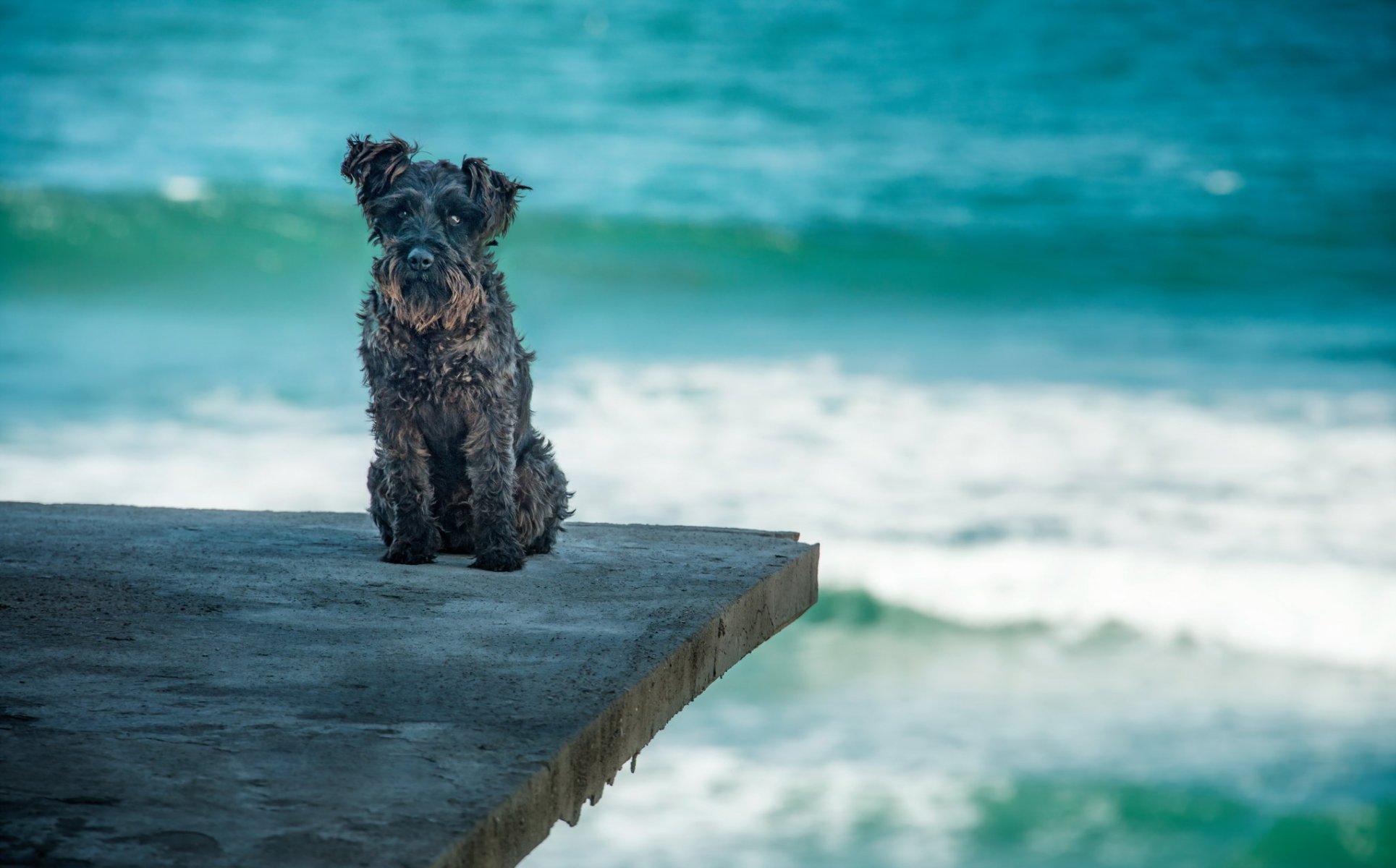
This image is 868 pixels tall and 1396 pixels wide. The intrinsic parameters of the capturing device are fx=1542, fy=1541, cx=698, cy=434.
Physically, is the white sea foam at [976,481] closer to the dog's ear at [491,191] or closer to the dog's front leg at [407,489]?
the dog's front leg at [407,489]

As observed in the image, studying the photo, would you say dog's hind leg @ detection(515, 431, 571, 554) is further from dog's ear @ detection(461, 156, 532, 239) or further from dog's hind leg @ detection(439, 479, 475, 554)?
dog's ear @ detection(461, 156, 532, 239)

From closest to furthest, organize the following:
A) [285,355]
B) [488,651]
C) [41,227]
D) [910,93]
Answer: [488,651] → [285,355] → [41,227] → [910,93]

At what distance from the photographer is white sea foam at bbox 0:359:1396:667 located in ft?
32.1

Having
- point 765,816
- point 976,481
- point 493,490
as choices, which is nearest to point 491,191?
point 493,490

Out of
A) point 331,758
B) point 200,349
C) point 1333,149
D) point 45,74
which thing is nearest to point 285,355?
point 200,349

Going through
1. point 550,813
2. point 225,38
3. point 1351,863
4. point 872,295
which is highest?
point 225,38

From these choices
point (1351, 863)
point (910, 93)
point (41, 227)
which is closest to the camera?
point (1351, 863)

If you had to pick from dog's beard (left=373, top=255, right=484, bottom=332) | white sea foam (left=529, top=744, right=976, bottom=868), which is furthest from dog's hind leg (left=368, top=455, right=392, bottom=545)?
white sea foam (left=529, top=744, right=976, bottom=868)

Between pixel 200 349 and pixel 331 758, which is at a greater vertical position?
pixel 200 349

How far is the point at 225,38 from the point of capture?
26438 millimetres

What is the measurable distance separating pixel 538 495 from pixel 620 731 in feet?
5.76

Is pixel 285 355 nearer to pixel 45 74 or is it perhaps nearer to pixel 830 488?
pixel 830 488

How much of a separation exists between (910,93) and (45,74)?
14.3 metres

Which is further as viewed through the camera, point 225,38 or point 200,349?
point 225,38
